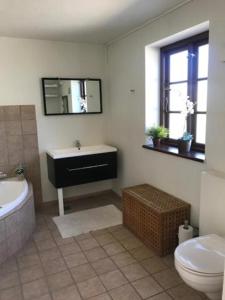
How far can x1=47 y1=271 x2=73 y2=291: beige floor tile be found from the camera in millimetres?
2045

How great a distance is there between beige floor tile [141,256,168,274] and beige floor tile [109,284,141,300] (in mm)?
277

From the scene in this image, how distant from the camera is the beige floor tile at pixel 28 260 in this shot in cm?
234

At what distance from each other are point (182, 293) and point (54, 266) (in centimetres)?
112

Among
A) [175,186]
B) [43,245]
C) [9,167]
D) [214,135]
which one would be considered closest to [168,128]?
[175,186]

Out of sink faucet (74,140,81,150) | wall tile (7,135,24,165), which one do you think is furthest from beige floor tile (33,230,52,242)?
sink faucet (74,140,81,150)

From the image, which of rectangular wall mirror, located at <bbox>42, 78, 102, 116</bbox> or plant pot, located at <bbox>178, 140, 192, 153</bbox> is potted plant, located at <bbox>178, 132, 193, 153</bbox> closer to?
plant pot, located at <bbox>178, 140, 192, 153</bbox>

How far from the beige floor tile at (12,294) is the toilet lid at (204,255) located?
124 cm

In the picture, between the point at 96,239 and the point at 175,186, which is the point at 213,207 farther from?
the point at 96,239

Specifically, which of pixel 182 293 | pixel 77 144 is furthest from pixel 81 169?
pixel 182 293

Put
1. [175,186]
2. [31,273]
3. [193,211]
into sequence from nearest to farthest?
[31,273], [193,211], [175,186]

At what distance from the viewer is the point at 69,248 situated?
8.51ft

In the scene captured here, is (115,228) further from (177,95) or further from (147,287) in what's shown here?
(177,95)

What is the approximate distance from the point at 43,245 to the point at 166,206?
133 cm

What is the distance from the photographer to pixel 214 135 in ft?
6.97
